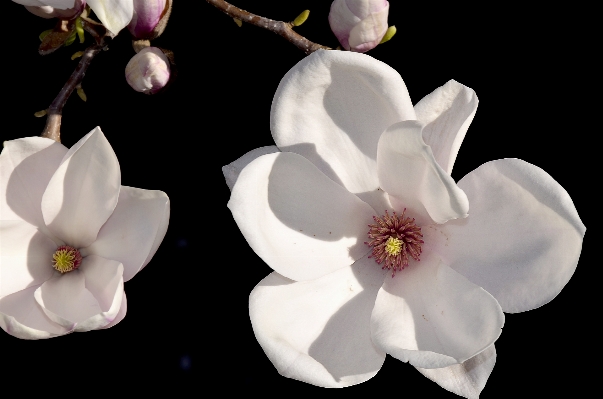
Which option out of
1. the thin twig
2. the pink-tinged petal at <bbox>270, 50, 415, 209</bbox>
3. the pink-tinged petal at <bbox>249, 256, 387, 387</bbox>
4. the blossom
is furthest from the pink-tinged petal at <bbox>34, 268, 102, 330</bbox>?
the thin twig

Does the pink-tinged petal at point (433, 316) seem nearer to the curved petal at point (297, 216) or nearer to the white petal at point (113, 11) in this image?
the curved petal at point (297, 216)

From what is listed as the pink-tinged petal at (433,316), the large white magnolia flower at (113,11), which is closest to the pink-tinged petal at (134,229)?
the large white magnolia flower at (113,11)

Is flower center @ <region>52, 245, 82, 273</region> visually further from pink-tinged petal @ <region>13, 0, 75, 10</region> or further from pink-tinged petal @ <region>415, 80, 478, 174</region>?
pink-tinged petal @ <region>415, 80, 478, 174</region>

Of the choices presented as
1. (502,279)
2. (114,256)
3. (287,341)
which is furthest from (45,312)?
(502,279)

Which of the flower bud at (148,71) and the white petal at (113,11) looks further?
the flower bud at (148,71)

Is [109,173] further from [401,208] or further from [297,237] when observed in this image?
[401,208]

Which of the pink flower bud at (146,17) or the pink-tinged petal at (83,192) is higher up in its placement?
the pink flower bud at (146,17)
